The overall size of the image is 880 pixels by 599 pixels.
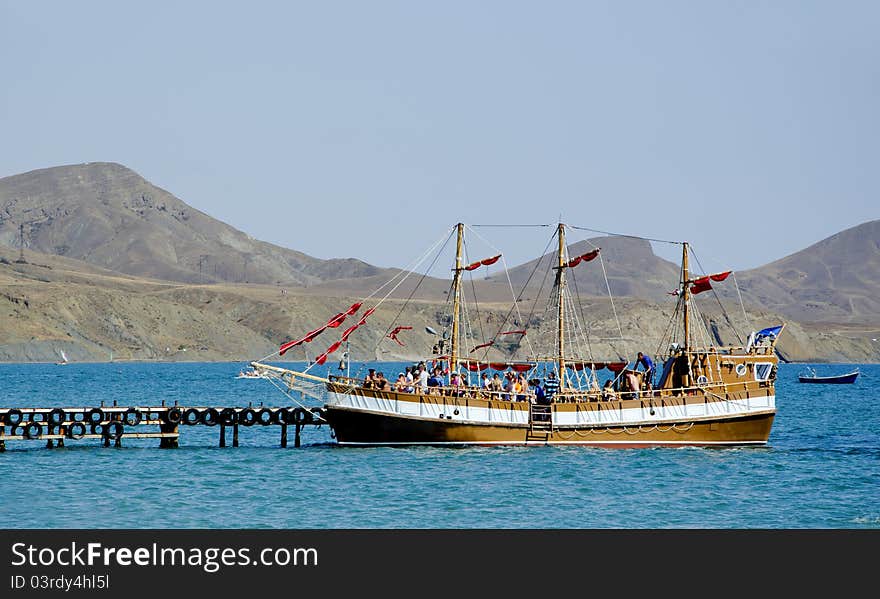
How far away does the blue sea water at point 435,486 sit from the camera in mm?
41469

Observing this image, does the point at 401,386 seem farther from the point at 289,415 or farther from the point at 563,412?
the point at 563,412

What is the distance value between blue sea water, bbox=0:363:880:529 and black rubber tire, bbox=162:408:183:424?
1.57m

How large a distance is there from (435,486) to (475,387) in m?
12.6

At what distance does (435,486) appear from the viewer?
48469 mm

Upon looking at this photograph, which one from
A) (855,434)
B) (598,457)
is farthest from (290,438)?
(855,434)

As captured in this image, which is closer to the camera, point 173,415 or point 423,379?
point 423,379

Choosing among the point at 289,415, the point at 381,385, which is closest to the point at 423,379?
the point at 381,385

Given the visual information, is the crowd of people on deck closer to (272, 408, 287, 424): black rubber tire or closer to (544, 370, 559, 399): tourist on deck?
(544, 370, 559, 399): tourist on deck

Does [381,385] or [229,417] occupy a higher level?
[381,385]

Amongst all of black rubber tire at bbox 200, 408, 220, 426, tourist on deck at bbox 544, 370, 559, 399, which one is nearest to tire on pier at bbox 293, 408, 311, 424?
black rubber tire at bbox 200, 408, 220, 426
